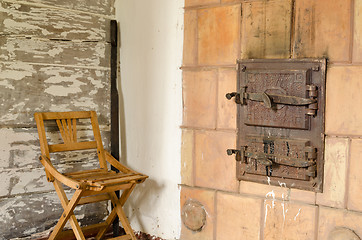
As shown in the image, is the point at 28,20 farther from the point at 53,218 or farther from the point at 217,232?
the point at 217,232

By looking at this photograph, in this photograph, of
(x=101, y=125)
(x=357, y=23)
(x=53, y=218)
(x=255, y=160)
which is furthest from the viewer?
(x=101, y=125)

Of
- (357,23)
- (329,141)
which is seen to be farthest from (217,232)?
(357,23)

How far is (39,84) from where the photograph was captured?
2.46 m

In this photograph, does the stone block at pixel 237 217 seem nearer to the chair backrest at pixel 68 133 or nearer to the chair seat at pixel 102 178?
the chair seat at pixel 102 178

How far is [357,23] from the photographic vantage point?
1877 millimetres

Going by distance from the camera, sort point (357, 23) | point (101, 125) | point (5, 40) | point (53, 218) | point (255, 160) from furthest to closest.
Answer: point (101, 125) → point (53, 218) → point (5, 40) → point (255, 160) → point (357, 23)

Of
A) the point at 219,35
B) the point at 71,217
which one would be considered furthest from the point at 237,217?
the point at 219,35

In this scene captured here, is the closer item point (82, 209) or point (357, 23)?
point (357, 23)

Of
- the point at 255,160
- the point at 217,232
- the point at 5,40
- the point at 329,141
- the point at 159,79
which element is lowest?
the point at 217,232

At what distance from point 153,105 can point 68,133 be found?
568 millimetres

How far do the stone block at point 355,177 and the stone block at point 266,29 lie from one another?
570 millimetres

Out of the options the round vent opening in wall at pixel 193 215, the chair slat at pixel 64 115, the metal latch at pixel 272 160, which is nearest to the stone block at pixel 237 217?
the round vent opening in wall at pixel 193 215

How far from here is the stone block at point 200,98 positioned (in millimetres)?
2354

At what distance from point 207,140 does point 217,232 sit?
544 mm
